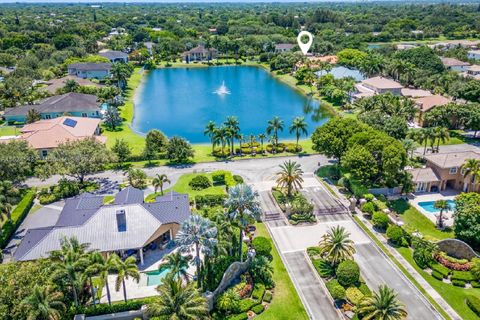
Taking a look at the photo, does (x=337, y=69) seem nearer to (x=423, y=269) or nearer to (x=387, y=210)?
(x=387, y=210)

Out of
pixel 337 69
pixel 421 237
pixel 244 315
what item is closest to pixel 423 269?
pixel 421 237

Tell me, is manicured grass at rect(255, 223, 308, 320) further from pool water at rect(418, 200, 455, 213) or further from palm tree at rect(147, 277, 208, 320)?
pool water at rect(418, 200, 455, 213)

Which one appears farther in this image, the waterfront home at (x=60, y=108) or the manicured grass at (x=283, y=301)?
the waterfront home at (x=60, y=108)

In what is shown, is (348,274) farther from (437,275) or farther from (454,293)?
(454,293)

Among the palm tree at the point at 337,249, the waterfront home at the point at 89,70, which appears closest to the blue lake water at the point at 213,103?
the waterfront home at the point at 89,70

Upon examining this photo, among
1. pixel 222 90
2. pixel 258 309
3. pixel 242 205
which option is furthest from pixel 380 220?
pixel 222 90

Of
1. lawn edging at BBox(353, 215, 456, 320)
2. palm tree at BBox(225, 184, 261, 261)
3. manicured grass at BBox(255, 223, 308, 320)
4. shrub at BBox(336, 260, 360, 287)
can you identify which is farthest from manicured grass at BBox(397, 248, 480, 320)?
palm tree at BBox(225, 184, 261, 261)

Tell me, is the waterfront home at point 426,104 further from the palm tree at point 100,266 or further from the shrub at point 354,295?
the palm tree at point 100,266
